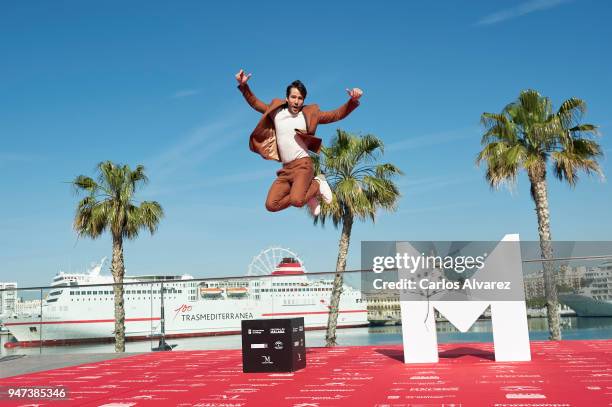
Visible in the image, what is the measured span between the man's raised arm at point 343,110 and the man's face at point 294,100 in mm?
271

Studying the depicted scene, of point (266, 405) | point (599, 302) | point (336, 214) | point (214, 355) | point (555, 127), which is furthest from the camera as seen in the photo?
point (336, 214)

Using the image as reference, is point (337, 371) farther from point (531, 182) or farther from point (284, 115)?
point (531, 182)

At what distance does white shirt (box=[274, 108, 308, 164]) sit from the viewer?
21.6 feet

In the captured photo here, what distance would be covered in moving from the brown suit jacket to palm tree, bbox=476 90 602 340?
43.5 ft

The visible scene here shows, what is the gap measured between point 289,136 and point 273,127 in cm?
30

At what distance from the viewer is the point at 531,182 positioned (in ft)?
62.7

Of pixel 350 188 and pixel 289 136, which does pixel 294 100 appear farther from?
pixel 350 188

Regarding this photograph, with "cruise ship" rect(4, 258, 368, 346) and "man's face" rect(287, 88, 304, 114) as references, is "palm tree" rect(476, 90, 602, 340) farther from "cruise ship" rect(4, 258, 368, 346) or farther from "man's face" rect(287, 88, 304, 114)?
"man's face" rect(287, 88, 304, 114)

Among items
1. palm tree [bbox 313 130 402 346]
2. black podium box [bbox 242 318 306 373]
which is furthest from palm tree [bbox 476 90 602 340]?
black podium box [bbox 242 318 306 373]

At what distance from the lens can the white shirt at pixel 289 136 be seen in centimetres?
659

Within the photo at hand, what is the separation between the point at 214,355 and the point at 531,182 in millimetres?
12576

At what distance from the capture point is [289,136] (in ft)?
21.7

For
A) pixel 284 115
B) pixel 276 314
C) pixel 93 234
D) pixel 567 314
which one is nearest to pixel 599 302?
pixel 567 314

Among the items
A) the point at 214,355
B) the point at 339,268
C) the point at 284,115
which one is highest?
the point at 284,115
